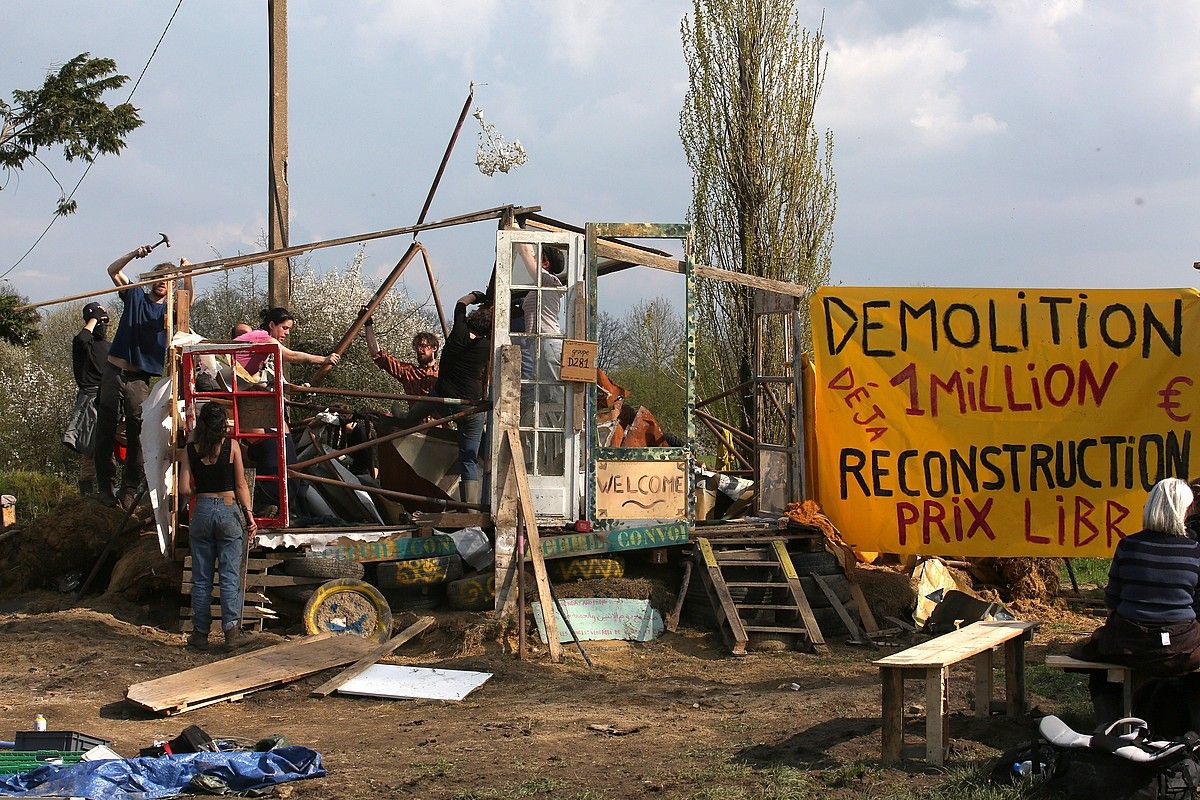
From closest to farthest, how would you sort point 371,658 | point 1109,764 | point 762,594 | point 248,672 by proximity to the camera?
point 1109,764 < point 248,672 < point 371,658 < point 762,594

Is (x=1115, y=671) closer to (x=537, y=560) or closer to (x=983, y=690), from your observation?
(x=983, y=690)

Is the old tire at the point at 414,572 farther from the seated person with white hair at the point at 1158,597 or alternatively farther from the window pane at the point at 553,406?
the seated person with white hair at the point at 1158,597

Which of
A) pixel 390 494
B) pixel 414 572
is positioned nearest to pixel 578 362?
pixel 390 494

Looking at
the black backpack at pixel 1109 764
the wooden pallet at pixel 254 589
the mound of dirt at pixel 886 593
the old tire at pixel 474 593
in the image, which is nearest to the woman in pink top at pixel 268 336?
the wooden pallet at pixel 254 589

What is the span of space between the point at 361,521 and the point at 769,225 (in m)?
10.2

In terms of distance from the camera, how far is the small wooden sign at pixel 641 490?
11.0 metres

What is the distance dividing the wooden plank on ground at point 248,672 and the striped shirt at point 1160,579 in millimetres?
5350

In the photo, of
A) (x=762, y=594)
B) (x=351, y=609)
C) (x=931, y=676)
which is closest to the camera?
(x=931, y=676)

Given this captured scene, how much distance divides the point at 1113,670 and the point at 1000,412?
4.85 m

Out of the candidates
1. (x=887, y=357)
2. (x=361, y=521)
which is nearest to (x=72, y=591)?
(x=361, y=521)

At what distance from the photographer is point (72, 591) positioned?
1145 cm

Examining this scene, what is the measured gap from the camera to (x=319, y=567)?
402 inches

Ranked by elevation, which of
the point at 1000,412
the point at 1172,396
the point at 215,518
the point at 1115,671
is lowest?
the point at 1115,671

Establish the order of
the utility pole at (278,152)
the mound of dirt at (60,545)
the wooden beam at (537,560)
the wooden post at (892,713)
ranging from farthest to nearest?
the utility pole at (278,152)
the mound of dirt at (60,545)
the wooden beam at (537,560)
the wooden post at (892,713)
